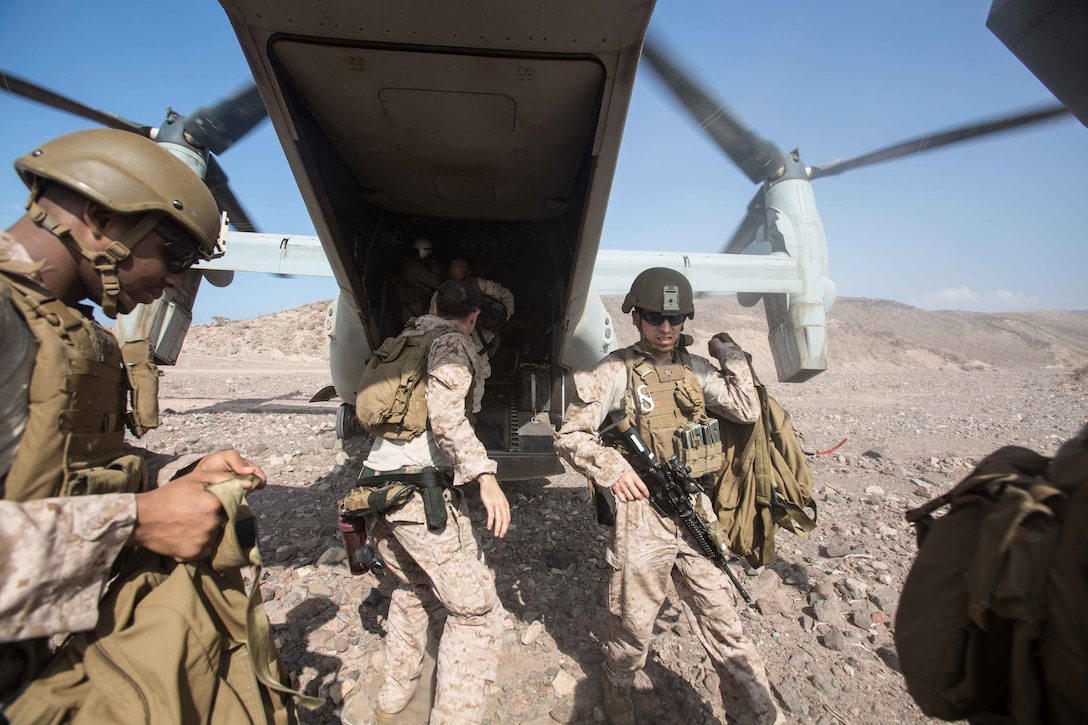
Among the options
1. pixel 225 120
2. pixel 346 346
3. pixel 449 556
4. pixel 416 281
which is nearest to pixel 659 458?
pixel 449 556

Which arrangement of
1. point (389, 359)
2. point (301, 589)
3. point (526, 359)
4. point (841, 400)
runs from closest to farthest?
point (389, 359) < point (301, 589) < point (526, 359) < point (841, 400)

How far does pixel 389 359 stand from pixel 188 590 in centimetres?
121

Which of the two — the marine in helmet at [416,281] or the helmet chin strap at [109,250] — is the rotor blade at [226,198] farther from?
the helmet chin strap at [109,250]

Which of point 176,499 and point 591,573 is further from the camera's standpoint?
point 591,573

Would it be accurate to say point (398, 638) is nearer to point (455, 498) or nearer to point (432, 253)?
point (455, 498)

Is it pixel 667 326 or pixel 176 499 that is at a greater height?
pixel 667 326

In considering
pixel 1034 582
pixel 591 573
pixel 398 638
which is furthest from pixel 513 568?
pixel 1034 582

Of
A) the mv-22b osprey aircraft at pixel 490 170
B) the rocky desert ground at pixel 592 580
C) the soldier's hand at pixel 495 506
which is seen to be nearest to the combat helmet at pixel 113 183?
the mv-22b osprey aircraft at pixel 490 170

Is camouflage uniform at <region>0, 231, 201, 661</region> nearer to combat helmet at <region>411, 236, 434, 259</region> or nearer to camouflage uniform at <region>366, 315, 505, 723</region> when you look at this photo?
camouflage uniform at <region>366, 315, 505, 723</region>

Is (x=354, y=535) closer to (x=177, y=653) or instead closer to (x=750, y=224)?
(x=177, y=653)

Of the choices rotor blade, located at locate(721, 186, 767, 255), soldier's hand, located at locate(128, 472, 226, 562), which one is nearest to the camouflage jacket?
soldier's hand, located at locate(128, 472, 226, 562)

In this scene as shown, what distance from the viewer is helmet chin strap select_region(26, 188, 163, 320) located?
1.12m

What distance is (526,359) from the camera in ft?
15.2

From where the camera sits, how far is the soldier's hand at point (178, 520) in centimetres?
105
